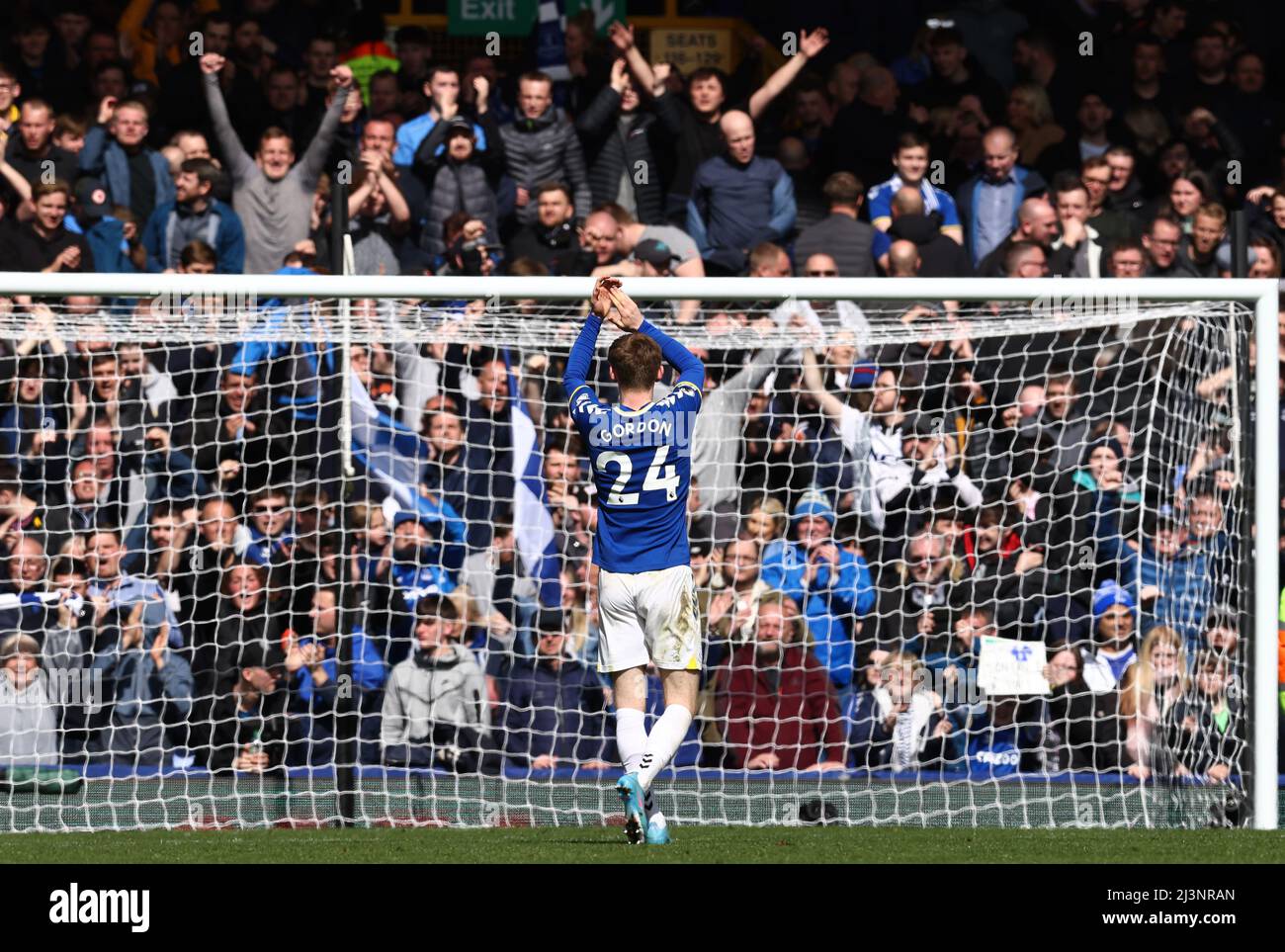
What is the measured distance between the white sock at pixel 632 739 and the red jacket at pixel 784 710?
256 centimetres

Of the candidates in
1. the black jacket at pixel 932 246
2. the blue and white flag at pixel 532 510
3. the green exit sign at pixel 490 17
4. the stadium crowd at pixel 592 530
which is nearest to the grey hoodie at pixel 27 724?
the stadium crowd at pixel 592 530

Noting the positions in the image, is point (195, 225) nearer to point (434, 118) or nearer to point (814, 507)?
point (434, 118)

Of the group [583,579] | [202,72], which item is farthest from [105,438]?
[202,72]

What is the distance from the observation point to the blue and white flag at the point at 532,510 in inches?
406

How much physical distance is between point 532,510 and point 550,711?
1.03m

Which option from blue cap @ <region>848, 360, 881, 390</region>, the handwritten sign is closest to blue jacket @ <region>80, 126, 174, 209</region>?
blue cap @ <region>848, 360, 881, 390</region>

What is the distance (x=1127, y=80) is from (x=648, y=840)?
26.8 feet

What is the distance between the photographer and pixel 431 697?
9.88m

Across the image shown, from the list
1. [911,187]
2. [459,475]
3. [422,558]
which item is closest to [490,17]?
[911,187]

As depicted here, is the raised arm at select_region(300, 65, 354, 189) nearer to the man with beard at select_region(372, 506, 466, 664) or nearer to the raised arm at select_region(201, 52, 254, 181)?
the raised arm at select_region(201, 52, 254, 181)

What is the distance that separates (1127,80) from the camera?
1377 centimetres

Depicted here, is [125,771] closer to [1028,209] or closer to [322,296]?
[322,296]

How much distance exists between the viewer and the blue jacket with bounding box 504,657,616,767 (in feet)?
33.5

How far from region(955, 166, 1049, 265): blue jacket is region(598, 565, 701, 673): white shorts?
220 inches
